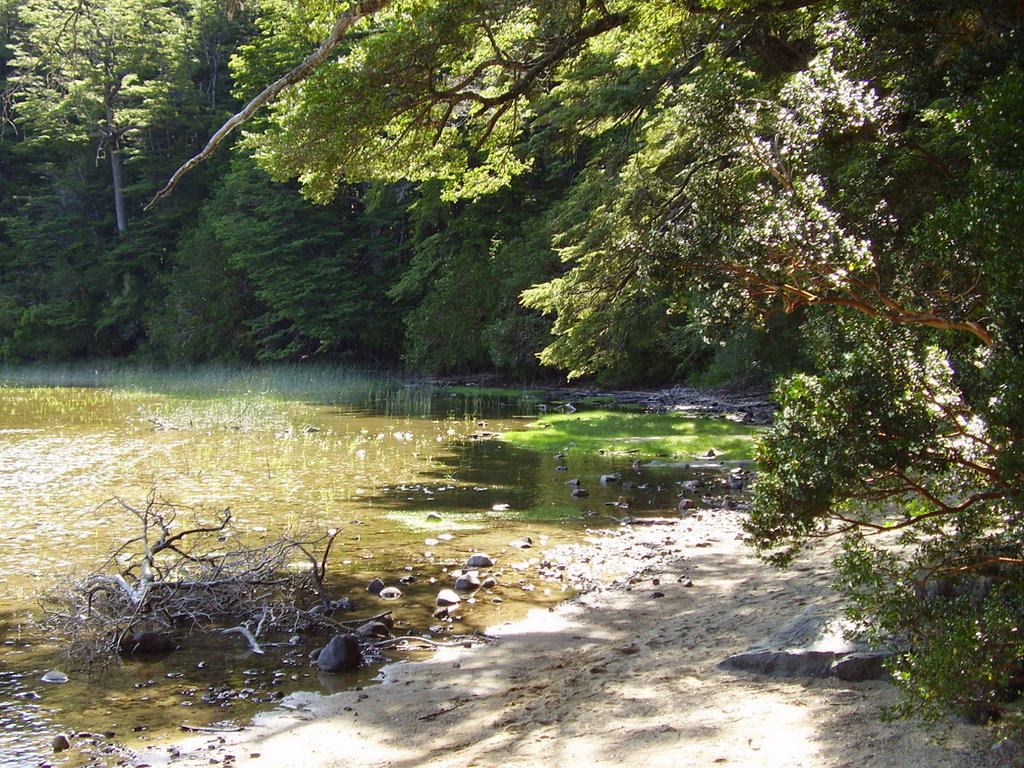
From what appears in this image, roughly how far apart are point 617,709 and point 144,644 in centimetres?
342

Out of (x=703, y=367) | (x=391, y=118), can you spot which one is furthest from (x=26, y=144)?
(x=391, y=118)

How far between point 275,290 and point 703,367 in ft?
66.3

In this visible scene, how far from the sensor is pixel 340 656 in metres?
6.21

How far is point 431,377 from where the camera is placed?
37.0 m

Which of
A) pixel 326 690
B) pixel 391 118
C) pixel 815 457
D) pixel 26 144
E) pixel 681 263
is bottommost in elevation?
pixel 326 690

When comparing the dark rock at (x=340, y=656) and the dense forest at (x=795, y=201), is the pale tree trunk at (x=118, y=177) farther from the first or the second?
the dark rock at (x=340, y=656)

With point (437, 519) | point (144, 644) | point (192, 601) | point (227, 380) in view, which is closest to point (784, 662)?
point (144, 644)

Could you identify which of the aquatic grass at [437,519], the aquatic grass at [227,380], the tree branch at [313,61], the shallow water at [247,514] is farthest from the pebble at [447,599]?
the aquatic grass at [227,380]

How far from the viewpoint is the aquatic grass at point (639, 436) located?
1648 centimetres

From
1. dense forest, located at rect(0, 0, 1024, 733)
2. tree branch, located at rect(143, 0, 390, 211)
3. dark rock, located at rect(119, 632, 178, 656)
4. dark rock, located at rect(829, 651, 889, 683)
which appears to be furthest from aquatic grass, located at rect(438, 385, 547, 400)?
dark rock, located at rect(829, 651, 889, 683)

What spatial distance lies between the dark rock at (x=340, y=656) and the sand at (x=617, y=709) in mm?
264

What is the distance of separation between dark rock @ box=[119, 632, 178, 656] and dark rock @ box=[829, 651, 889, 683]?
442 cm

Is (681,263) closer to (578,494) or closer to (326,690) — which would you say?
(326,690)

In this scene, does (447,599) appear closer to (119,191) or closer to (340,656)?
(340,656)
